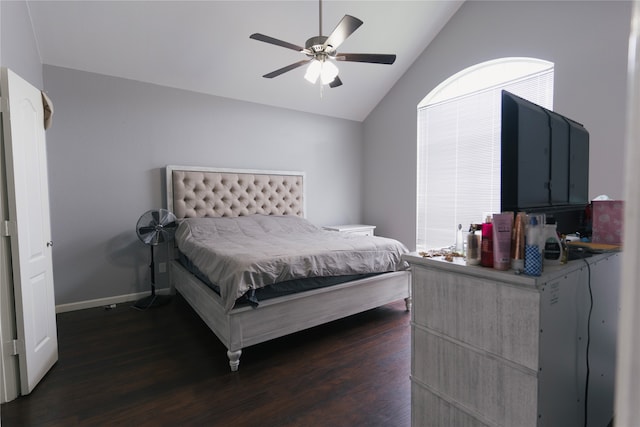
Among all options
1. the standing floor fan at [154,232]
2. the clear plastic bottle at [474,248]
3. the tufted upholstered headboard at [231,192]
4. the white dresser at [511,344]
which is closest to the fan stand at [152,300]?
the standing floor fan at [154,232]

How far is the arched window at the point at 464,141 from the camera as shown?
11.2 feet

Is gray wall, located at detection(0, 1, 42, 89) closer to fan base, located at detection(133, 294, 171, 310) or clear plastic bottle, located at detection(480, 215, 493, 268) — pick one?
fan base, located at detection(133, 294, 171, 310)

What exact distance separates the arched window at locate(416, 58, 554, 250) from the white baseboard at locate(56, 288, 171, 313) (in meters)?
3.69

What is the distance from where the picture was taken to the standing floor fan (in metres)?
3.22

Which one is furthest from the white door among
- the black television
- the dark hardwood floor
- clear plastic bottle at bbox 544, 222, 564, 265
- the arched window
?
the arched window

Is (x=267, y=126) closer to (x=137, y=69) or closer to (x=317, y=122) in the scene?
(x=317, y=122)

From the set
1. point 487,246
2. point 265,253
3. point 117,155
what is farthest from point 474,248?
point 117,155

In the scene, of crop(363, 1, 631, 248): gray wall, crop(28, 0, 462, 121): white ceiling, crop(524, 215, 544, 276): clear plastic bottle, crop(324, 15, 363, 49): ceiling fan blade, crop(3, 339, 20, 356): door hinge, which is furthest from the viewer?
crop(28, 0, 462, 121): white ceiling

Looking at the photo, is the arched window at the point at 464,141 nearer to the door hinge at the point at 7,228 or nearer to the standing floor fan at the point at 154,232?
the standing floor fan at the point at 154,232

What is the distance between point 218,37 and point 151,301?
9.76ft

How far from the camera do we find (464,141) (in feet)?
12.9

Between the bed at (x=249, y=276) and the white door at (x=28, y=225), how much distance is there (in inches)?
40.2

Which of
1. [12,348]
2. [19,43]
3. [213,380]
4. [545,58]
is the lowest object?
[213,380]

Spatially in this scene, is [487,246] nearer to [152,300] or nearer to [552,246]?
[552,246]
